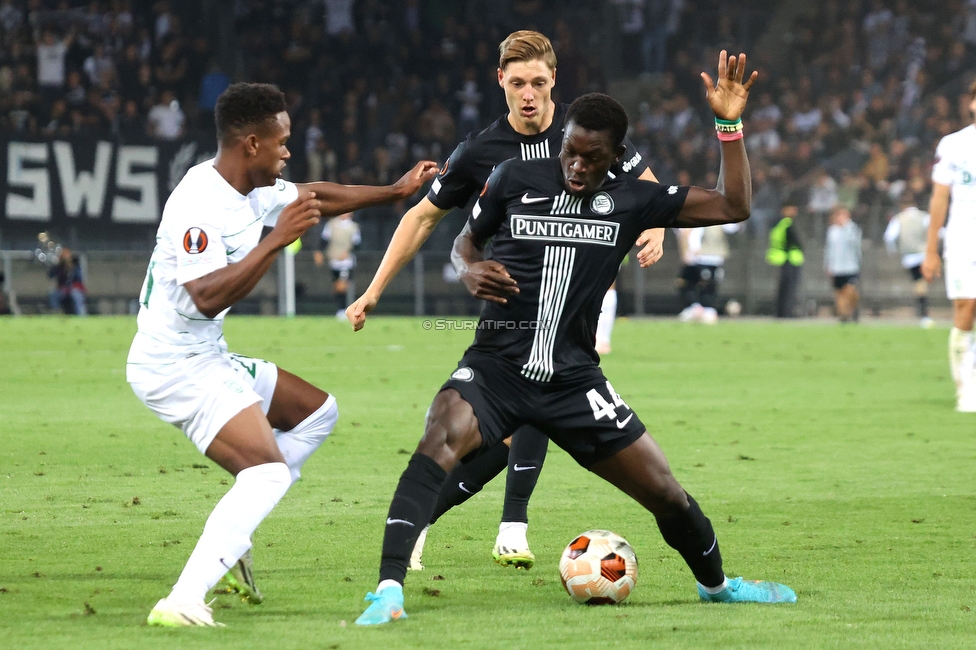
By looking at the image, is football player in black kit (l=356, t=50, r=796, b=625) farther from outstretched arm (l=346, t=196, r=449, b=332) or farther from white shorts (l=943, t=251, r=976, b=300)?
white shorts (l=943, t=251, r=976, b=300)

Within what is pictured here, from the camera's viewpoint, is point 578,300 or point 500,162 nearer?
point 578,300

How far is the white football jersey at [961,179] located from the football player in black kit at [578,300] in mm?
6395

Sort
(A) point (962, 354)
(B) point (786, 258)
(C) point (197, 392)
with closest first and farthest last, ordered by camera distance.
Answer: (C) point (197, 392) < (A) point (962, 354) < (B) point (786, 258)

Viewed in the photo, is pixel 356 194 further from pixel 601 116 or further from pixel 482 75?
pixel 482 75

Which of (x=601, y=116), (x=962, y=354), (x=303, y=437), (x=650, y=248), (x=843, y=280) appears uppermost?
(x=601, y=116)

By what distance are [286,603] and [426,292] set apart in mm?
21104

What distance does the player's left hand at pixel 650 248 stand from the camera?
5.78 meters

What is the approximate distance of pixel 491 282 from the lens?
4914 millimetres

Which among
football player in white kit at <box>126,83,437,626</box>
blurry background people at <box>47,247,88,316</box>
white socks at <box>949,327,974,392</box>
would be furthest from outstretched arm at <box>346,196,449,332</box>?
blurry background people at <box>47,247,88,316</box>

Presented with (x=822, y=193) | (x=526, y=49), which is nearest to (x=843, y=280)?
(x=822, y=193)

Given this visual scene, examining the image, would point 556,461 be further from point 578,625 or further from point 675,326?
point 675,326

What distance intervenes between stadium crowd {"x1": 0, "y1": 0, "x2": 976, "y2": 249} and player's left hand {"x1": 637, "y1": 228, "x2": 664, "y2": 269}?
2077 cm

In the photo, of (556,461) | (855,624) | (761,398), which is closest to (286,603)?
(855,624)

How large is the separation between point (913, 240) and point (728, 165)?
22.2m
